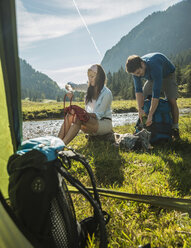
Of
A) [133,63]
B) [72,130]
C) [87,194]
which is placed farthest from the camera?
[72,130]

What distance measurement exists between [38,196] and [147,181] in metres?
1.75

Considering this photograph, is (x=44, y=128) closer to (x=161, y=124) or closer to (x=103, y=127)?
(x=103, y=127)

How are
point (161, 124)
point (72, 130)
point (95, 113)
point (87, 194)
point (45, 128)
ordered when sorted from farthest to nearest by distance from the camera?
point (45, 128) → point (95, 113) → point (161, 124) → point (72, 130) → point (87, 194)

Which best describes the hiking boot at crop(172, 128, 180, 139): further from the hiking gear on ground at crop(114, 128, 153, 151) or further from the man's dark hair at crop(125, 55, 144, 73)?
the man's dark hair at crop(125, 55, 144, 73)

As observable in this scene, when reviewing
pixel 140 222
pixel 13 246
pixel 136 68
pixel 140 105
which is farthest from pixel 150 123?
pixel 13 246

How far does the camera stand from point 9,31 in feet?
3.78

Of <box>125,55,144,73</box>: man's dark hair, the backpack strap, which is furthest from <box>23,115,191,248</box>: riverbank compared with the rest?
<box>125,55,144,73</box>: man's dark hair

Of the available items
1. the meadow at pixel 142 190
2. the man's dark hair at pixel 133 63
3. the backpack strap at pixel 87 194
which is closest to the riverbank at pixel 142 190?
the meadow at pixel 142 190

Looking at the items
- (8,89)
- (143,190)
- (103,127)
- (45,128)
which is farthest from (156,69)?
(45,128)

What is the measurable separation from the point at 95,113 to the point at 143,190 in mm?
2302

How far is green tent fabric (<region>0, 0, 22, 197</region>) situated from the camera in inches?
44.6

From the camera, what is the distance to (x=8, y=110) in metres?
1.30

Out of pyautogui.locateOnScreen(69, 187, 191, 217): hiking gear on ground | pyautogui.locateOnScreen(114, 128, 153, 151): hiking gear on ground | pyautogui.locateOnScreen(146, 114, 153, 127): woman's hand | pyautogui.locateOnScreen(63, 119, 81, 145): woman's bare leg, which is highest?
pyautogui.locateOnScreen(146, 114, 153, 127): woman's hand

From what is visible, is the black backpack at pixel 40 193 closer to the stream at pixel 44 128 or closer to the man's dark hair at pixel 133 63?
the man's dark hair at pixel 133 63
